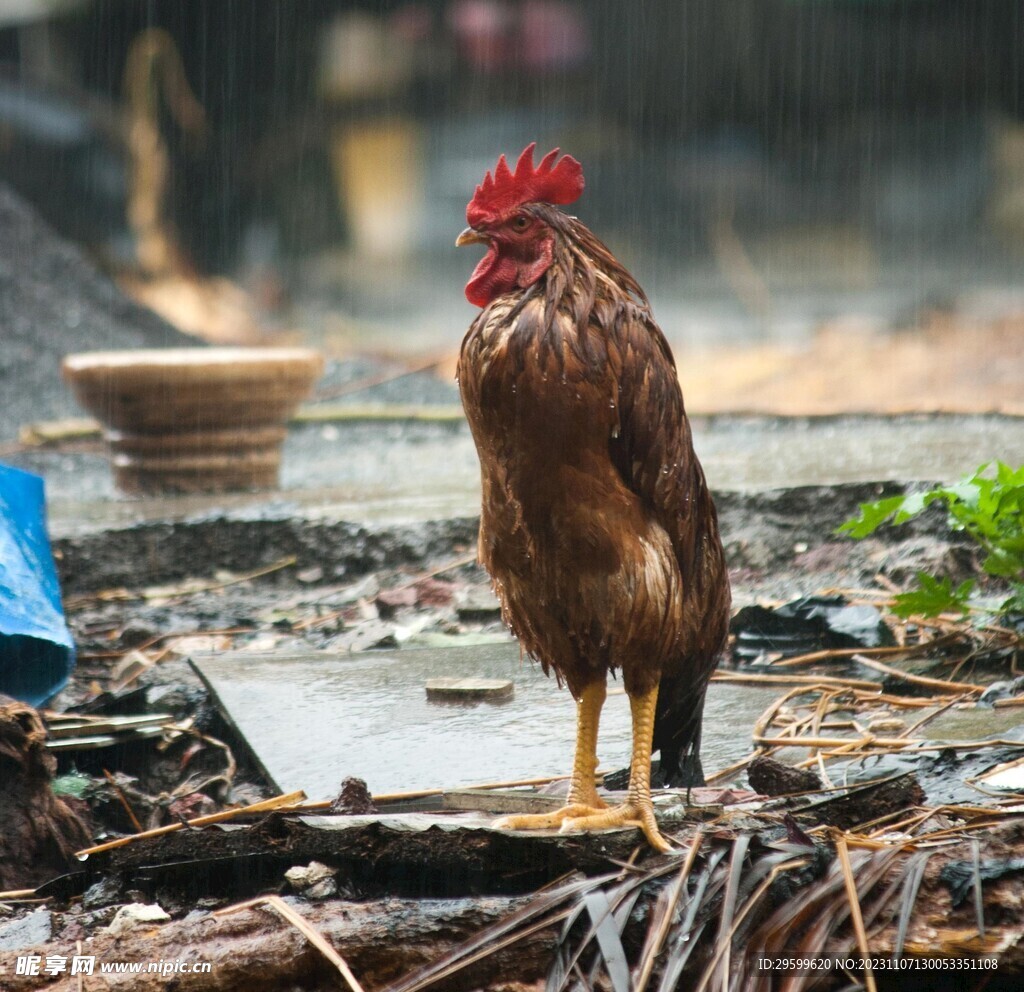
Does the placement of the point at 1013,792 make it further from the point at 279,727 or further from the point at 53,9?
the point at 53,9

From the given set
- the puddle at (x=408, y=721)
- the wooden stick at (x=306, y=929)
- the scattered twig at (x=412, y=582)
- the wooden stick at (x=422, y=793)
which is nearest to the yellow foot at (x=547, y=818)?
the wooden stick at (x=422, y=793)

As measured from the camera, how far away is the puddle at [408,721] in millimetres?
3336

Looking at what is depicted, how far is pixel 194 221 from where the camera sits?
1452 cm

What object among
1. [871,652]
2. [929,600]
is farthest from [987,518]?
[871,652]

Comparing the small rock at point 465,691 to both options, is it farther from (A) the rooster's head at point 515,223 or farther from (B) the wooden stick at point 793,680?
(A) the rooster's head at point 515,223

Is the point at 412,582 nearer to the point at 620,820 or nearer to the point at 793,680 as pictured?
the point at 793,680

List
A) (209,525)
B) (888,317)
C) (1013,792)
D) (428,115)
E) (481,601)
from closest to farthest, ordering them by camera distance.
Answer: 1. (1013,792)
2. (481,601)
3. (209,525)
4. (888,317)
5. (428,115)

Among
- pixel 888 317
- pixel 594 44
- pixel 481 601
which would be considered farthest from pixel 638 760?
pixel 594 44

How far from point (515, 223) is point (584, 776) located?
1198 millimetres

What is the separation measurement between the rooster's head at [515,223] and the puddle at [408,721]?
1292 millimetres

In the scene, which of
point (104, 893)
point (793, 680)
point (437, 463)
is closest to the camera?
point (104, 893)

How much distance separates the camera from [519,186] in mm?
2727

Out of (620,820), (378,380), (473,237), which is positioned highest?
(473,237)

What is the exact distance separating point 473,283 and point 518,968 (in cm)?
139
